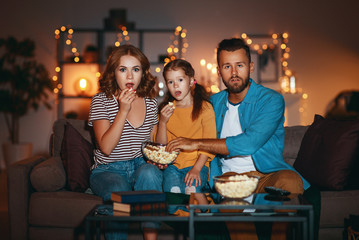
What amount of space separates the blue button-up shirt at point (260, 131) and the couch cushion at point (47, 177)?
92 cm

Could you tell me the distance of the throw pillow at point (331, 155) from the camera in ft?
6.84

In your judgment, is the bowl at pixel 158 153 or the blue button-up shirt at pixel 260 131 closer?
the bowl at pixel 158 153

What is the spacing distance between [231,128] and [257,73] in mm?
3638

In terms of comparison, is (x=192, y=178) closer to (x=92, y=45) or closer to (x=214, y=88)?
(x=214, y=88)

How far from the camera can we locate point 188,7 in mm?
5543

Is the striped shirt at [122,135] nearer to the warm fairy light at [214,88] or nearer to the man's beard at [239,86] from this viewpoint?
the man's beard at [239,86]

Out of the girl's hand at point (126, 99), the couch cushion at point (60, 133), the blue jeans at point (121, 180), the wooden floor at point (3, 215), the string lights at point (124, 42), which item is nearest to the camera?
the blue jeans at point (121, 180)

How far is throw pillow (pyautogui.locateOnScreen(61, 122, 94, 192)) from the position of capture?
6.98ft

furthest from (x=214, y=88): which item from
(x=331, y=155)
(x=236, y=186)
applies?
(x=236, y=186)

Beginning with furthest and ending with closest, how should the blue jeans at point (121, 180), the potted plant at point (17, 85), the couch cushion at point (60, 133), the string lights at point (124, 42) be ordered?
the string lights at point (124, 42) < the potted plant at point (17, 85) < the couch cushion at point (60, 133) < the blue jeans at point (121, 180)

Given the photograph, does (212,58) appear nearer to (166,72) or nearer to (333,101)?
(333,101)

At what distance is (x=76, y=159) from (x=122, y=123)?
0.49 metres

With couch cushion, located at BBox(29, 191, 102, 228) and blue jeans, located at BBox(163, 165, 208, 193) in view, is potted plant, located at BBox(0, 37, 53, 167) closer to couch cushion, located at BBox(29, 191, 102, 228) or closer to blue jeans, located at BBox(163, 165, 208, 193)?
couch cushion, located at BBox(29, 191, 102, 228)

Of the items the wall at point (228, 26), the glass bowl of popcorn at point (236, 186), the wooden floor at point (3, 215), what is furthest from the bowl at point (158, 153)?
the wall at point (228, 26)
